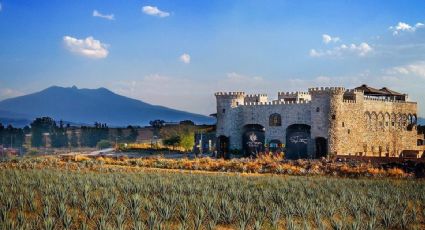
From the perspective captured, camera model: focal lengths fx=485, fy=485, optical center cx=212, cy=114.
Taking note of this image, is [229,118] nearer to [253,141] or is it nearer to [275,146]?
[253,141]

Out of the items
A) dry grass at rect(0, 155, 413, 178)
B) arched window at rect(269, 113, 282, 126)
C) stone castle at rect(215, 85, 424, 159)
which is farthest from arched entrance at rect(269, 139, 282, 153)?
dry grass at rect(0, 155, 413, 178)

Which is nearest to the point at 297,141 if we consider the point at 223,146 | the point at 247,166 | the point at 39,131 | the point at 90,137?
the point at 223,146

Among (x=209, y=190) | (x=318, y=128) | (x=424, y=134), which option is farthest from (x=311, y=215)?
(x=424, y=134)

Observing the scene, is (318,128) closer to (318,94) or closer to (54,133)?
(318,94)

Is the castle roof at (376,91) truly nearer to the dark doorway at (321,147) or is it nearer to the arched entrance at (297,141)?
the arched entrance at (297,141)

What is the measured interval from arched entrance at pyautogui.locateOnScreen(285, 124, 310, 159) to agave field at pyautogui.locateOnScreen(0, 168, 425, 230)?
1365 cm

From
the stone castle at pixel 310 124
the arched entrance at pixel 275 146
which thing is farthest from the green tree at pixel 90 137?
the arched entrance at pixel 275 146

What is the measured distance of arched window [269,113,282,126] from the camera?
35.1 metres

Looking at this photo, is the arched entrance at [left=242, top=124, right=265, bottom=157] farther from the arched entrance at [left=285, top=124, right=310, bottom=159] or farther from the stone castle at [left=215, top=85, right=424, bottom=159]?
the arched entrance at [left=285, top=124, right=310, bottom=159]

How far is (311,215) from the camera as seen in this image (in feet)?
43.3

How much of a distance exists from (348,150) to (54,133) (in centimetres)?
3657

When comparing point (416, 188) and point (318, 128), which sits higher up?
point (318, 128)

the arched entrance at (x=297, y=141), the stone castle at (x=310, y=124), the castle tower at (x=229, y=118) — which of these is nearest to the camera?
the stone castle at (x=310, y=124)

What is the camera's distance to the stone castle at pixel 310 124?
32.4 metres
